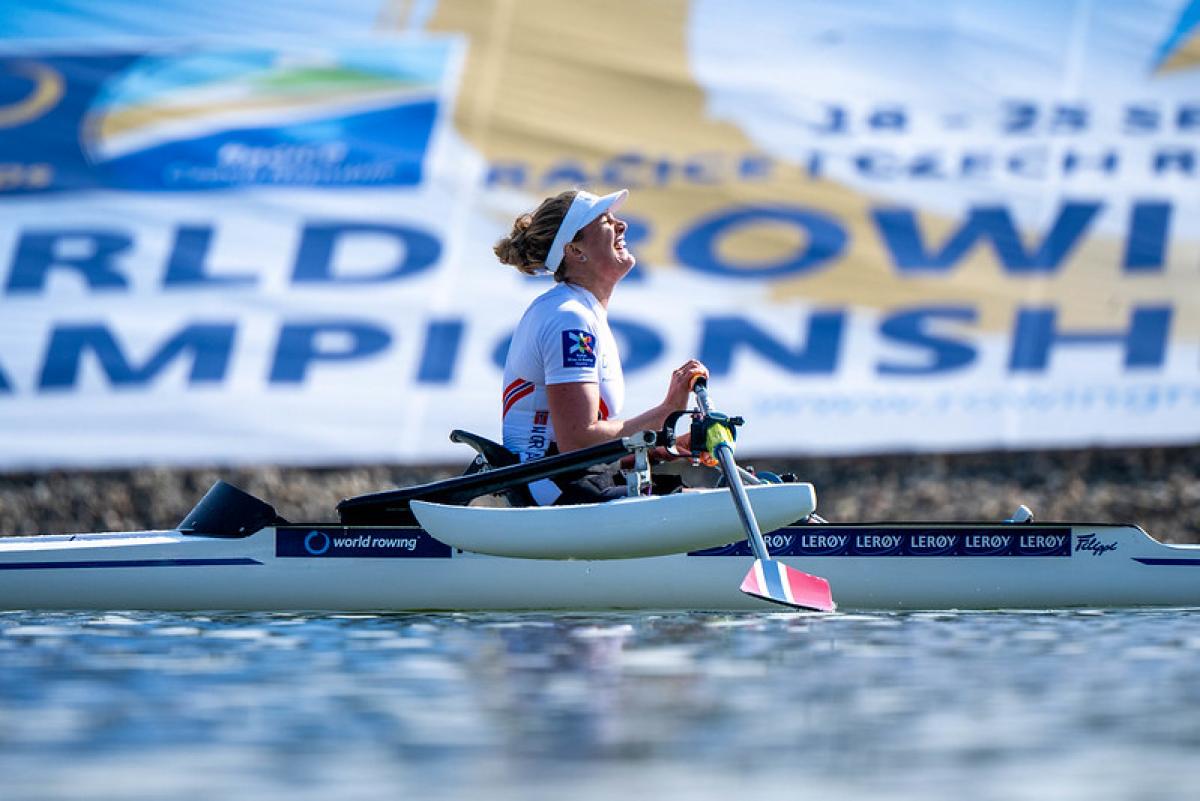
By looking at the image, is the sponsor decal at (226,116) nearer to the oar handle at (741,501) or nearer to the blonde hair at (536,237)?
the blonde hair at (536,237)

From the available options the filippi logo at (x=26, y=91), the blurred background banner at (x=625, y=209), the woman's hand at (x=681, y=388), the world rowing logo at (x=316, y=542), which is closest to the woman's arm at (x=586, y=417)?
the woman's hand at (x=681, y=388)

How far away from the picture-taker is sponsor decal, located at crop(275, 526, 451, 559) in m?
5.86

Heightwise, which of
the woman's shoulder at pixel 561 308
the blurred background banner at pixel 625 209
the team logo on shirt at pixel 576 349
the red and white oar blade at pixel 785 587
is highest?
the blurred background banner at pixel 625 209

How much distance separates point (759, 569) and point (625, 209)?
4.49m

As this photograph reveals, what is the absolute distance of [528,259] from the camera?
5.78 metres

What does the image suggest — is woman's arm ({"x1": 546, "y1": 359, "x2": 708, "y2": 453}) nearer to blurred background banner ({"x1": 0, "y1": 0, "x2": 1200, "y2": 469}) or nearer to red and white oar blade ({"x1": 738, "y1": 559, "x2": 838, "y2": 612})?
red and white oar blade ({"x1": 738, "y1": 559, "x2": 838, "y2": 612})

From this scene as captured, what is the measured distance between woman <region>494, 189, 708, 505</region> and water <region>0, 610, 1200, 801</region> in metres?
0.61

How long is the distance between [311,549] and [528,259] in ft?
3.84

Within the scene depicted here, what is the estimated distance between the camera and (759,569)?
17.9 feet

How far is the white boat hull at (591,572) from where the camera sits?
5816mm

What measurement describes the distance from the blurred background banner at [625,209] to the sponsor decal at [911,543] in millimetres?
3354

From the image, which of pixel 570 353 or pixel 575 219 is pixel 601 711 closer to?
pixel 570 353

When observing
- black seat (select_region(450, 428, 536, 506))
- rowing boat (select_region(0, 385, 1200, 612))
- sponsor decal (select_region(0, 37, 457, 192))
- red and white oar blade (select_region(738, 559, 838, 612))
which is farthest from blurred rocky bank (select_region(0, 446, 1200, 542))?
red and white oar blade (select_region(738, 559, 838, 612))

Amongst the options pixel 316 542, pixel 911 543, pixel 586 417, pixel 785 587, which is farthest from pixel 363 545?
pixel 911 543
